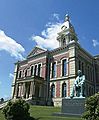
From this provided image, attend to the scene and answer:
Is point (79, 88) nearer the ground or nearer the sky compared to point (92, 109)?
nearer the sky

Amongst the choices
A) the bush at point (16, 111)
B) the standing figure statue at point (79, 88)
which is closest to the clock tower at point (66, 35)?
the standing figure statue at point (79, 88)

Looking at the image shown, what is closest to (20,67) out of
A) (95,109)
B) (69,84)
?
(69,84)

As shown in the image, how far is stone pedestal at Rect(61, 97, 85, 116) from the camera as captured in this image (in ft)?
68.4

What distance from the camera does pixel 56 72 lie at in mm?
44688

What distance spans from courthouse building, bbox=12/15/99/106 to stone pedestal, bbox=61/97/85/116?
1790cm

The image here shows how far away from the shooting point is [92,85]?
47219 mm

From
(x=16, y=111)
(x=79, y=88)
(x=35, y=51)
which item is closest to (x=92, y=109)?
(x=16, y=111)

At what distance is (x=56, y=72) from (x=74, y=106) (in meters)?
23.4

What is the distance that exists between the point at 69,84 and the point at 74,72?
278 centimetres

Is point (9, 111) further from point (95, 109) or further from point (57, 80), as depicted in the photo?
point (57, 80)

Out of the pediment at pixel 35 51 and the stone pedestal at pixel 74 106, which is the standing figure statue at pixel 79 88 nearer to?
the stone pedestal at pixel 74 106

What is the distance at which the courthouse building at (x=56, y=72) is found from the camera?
41.5m

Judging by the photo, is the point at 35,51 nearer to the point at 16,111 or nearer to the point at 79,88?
the point at 79,88

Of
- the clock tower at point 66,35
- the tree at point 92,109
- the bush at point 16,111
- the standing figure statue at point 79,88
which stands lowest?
the bush at point 16,111
